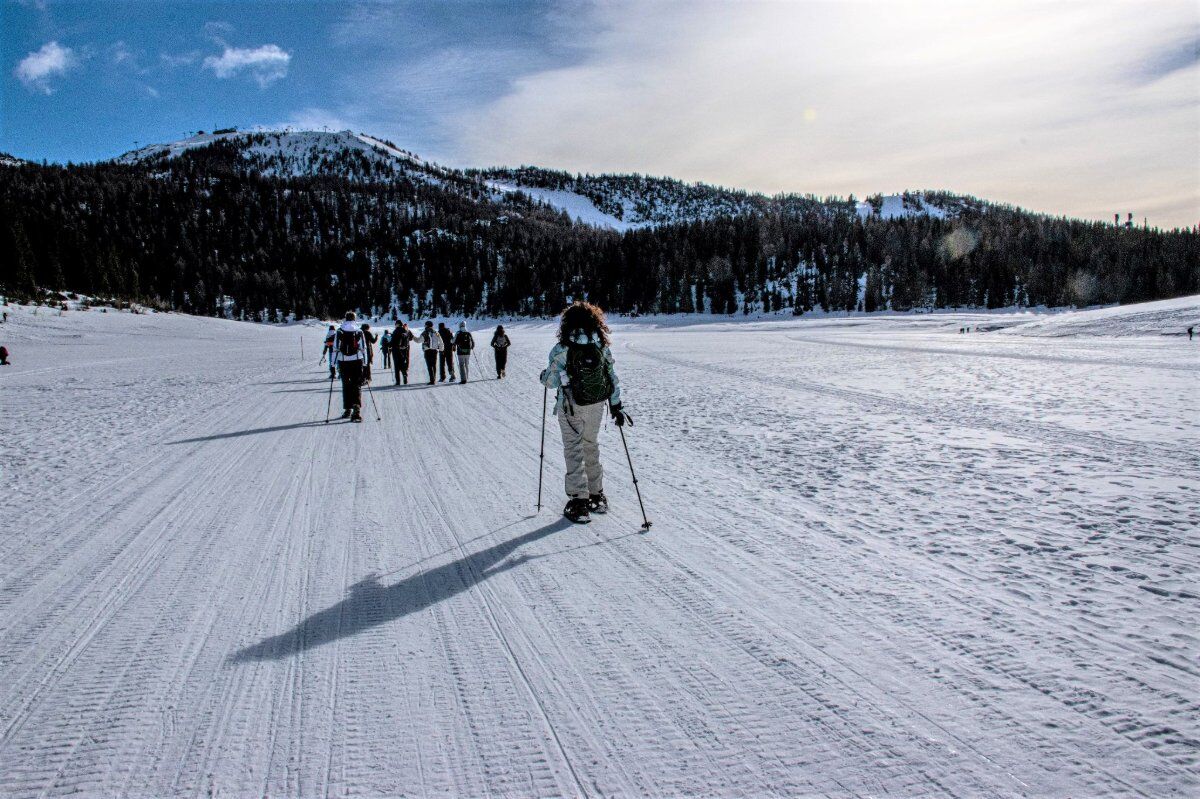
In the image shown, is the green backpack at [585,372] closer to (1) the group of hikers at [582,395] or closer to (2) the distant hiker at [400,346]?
(1) the group of hikers at [582,395]

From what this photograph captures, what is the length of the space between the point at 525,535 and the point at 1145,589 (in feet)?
13.9

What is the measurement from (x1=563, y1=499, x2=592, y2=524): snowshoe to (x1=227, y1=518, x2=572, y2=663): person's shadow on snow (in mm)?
694

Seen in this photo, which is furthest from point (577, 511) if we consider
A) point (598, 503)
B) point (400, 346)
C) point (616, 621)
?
point (400, 346)

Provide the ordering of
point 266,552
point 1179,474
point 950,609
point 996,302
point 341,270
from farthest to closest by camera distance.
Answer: point 341,270, point 996,302, point 1179,474, point 266,552, point 950,609

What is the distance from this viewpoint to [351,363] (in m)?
11.0

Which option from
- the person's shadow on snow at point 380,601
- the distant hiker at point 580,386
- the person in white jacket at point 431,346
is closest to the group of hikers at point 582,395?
the distant hiker at point 580,386

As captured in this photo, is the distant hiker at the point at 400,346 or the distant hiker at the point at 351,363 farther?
the distant hiker at the point at 400,346

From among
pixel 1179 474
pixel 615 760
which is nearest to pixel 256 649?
pixel 615 760

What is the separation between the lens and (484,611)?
144 inches

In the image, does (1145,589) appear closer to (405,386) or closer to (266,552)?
(266,552)

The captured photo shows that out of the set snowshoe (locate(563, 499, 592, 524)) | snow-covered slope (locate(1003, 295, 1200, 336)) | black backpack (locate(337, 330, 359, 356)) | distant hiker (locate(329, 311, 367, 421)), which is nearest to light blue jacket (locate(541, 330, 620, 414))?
snowshoe (locate(563, 499, 592, 524))

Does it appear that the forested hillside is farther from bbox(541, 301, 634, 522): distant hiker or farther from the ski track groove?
bbox(541, 301, 634, 522): distant hiker

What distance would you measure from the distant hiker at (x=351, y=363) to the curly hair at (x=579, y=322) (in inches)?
267

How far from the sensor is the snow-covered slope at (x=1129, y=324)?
93.2 feet
